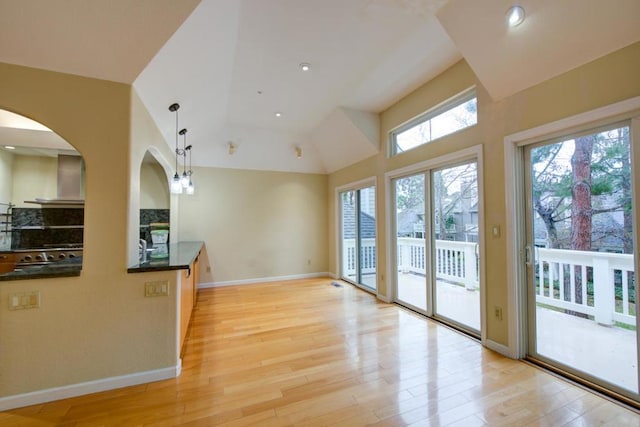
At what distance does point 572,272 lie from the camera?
219 cm

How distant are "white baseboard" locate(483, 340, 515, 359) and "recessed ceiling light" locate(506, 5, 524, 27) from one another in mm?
2803

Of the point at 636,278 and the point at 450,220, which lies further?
the point at 450,220

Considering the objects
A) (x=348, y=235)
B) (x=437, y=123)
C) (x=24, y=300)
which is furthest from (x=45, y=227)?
(x=437, y=123)

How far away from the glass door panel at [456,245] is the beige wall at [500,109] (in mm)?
277

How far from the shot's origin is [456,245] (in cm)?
325

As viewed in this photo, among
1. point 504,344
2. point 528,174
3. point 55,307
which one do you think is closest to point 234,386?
point 55,307

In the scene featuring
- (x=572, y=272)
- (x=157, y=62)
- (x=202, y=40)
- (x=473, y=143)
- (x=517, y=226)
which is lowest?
(x=572, y=272)

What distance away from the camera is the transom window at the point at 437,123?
294 cm

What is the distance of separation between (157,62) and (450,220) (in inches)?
137

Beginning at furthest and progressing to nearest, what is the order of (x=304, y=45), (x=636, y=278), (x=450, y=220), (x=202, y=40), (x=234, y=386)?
(x=450, y=220) < (x=304, y=45) < (x=202, y=40) < (x=234, y=386) < (x=636, y=278)

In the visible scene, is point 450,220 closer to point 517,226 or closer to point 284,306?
point 517,226

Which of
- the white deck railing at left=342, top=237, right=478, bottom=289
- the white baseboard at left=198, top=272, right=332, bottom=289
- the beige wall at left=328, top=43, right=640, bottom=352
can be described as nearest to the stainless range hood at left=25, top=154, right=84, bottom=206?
the white baseboard at left=198, top=272, right=332, bottom=289

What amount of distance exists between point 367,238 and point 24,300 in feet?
14.9

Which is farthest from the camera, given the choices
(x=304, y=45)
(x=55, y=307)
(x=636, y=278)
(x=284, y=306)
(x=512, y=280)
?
(x=284, y=306)
